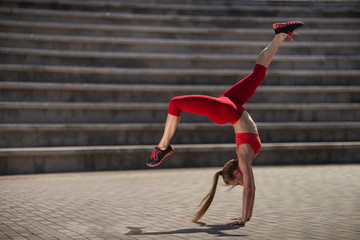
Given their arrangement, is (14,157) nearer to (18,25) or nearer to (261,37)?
(18,25)

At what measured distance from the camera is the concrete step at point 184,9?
15.1 m

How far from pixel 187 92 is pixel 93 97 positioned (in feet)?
7.71

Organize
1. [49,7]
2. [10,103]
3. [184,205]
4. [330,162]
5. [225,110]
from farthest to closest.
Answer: [49,7] → [330,162] → [10,103] → [184,205] → [225,110]

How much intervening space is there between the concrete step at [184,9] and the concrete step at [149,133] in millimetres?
5089

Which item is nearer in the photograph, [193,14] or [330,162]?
[330,162]

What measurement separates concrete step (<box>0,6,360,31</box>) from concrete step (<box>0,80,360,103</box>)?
10.3 ft

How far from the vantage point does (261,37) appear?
602 inches

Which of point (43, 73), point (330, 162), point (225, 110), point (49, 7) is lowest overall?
point (330, 162)

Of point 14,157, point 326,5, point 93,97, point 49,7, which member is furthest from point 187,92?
point 326,5

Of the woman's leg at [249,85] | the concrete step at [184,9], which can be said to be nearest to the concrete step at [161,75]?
the concrete step at [184,9]

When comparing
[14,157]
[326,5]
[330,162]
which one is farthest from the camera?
[326,5]

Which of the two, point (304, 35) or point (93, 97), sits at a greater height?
point (304, 35)

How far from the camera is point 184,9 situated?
16.0m

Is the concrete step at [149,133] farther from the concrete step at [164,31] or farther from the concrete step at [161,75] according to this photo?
the concrete step at [164,31]
